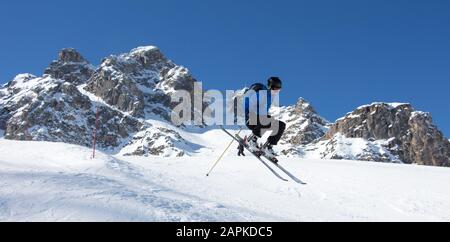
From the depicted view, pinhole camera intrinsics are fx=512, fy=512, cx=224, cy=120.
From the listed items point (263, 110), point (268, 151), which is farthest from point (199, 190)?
point (263, 110)

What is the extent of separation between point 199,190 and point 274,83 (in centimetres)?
395

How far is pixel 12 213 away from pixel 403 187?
15226mm

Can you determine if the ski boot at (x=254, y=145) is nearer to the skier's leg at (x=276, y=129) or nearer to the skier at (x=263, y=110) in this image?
the skier at (x=263, y=110)

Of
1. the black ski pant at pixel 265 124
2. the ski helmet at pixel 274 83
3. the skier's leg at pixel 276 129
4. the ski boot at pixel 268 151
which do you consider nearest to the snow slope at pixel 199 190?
the ski boot at pixel 268 151

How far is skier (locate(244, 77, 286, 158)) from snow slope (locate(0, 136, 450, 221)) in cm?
204

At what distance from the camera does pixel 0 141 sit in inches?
922

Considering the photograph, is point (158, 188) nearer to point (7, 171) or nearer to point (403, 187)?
point (7, 171)

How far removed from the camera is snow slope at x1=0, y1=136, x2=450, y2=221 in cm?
995

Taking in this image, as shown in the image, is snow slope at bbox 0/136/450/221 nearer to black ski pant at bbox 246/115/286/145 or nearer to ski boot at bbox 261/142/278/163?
ski boot at bbox 261/142/278/163

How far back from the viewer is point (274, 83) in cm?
1497

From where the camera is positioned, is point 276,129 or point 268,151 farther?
point 268,151

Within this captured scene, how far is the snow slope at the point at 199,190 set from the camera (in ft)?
32.6

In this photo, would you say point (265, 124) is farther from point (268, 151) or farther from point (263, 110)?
point (268, 151)
